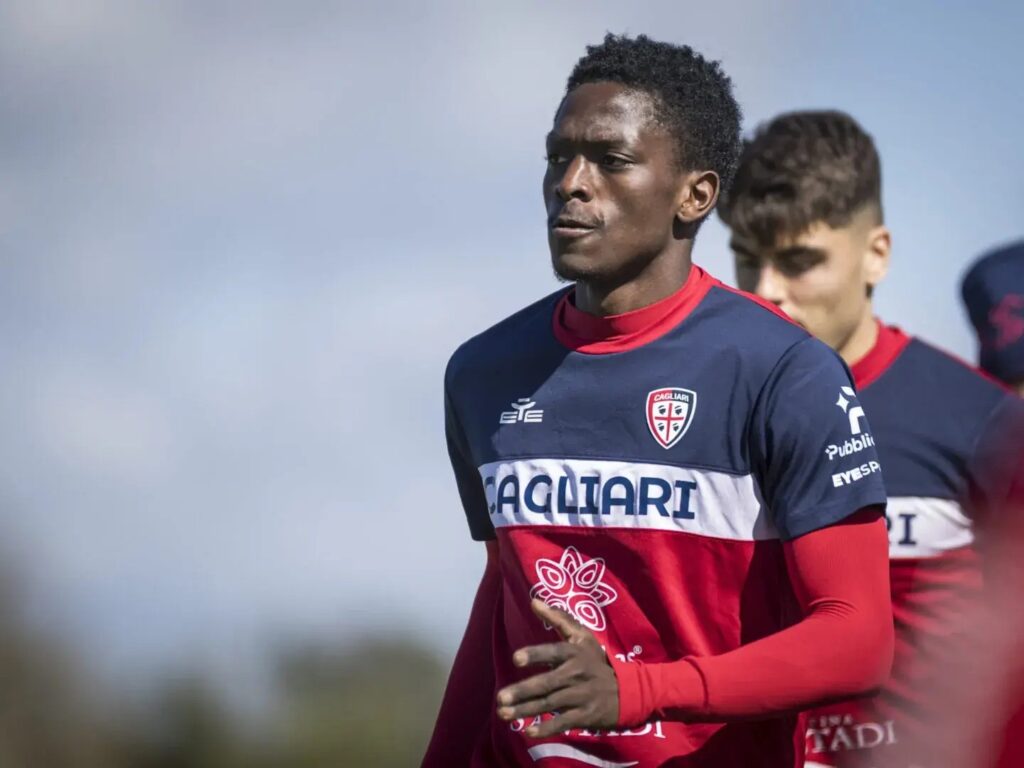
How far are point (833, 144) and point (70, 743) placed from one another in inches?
965

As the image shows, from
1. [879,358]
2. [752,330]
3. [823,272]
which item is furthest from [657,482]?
[823,272]

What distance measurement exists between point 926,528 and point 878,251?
138cm

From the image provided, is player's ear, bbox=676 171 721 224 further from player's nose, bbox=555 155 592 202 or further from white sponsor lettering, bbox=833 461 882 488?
white sponsor lettering, bbox=833 461 882 488

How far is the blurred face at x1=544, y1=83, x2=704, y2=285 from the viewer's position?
484 centimetres

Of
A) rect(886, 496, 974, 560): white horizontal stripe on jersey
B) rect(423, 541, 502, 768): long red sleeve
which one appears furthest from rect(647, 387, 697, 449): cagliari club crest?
rect(886, 496, 974, 560): white horizontal stripe on jersey

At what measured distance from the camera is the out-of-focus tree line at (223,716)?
1107 inches

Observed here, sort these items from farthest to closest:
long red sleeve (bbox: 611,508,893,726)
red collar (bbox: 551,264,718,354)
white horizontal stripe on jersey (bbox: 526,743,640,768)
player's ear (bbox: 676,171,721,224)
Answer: player's ear (bbox: 676,171,721,224)
red collar (bbox: 551,264,718,354)
white horizontal stripe on jersey (bbox: 526,743,640,768)
long red sleeve (bbox: 611,508,893,726)

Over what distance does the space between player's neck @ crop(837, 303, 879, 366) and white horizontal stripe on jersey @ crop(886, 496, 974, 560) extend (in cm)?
69

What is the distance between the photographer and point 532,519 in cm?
488

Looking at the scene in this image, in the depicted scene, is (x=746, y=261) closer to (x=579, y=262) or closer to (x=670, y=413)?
(x=579, y=262)

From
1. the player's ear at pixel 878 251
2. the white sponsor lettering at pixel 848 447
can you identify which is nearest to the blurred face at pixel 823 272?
the player's ear at pixel 878 251

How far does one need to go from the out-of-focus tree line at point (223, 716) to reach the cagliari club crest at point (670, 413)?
22.8m

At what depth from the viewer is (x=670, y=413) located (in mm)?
4715

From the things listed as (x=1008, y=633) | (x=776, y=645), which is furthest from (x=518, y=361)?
(x=1008, y=633)
